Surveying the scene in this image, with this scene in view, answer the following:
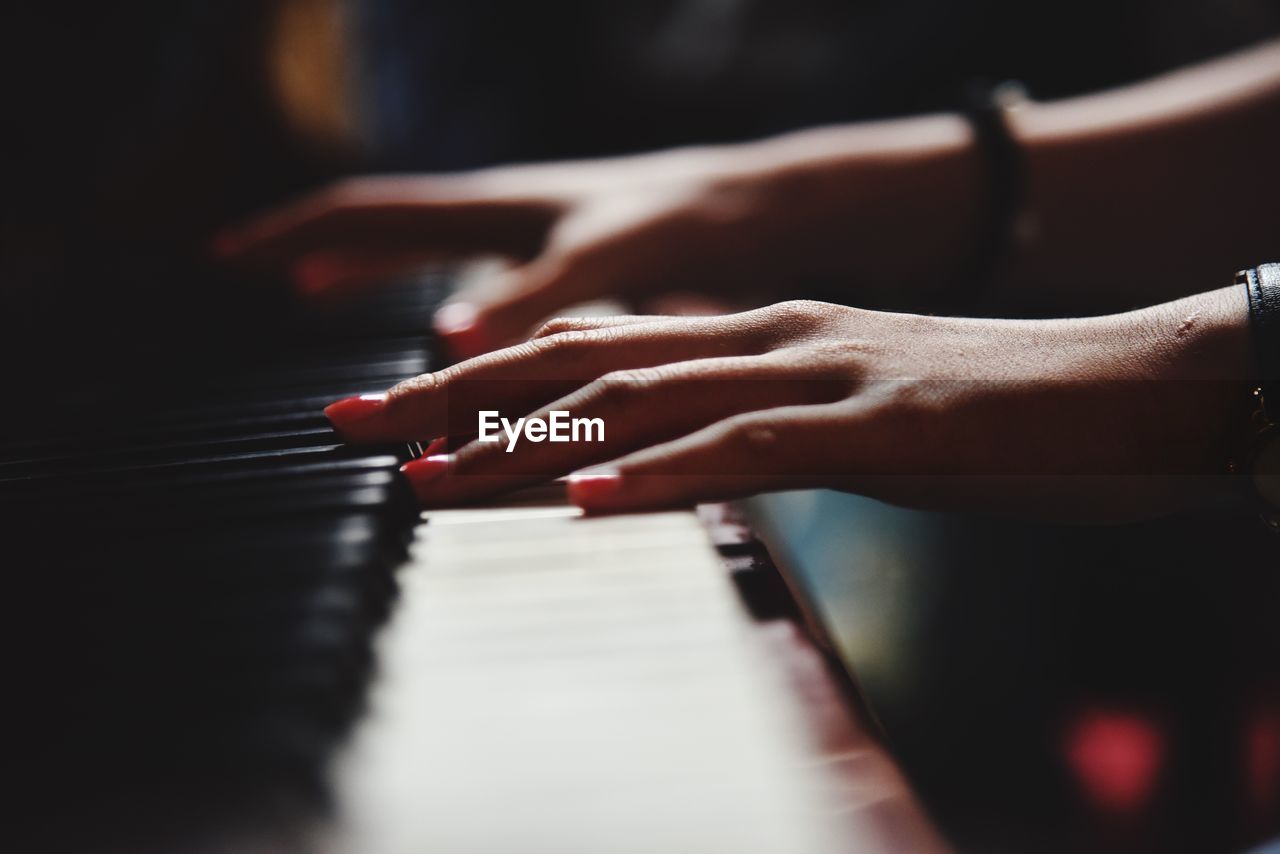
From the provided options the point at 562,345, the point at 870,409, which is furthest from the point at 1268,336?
Answer: the point at 562,345

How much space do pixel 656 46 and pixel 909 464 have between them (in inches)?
104

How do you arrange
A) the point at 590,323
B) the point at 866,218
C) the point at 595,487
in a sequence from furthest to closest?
the point at 866,218 < the point at 590,323 < the point at 595,487

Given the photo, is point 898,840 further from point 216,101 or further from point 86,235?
point 216,101

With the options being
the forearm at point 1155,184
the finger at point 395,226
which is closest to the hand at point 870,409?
the forearm at point 1155,184

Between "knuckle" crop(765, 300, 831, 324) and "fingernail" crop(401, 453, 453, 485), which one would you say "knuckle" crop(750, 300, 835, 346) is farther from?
"fingernail" crop(401, 453, 453, 485)

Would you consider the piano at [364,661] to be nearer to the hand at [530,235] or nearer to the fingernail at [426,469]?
the fingernail at [426,469]

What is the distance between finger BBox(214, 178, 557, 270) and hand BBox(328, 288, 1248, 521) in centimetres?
76

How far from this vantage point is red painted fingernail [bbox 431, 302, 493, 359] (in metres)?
0.91

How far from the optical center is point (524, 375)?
1.97 ft

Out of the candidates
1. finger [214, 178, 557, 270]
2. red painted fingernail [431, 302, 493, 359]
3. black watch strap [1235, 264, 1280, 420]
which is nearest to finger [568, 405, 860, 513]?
black watch strap [1235, 264, 1280, 420]

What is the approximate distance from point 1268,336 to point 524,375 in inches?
20.1

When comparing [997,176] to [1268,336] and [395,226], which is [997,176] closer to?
[1268,336]

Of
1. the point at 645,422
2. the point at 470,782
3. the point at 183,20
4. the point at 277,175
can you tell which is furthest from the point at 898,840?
the point at 277,175

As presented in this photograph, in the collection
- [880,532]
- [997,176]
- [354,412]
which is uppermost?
[997,176]
